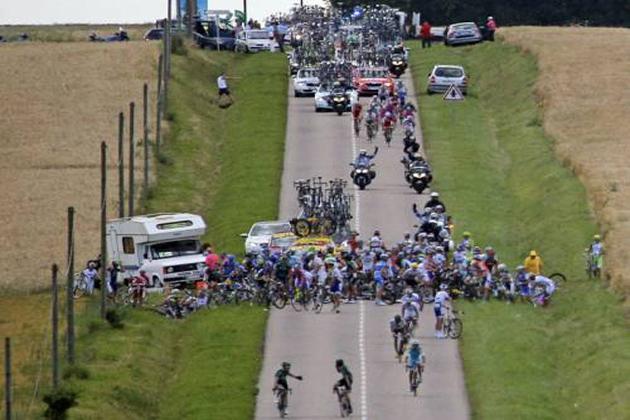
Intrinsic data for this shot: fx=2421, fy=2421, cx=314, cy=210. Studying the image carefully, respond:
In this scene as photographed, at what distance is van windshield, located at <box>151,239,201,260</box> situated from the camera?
77812 mm

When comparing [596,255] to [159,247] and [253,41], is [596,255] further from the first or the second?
[253,41]

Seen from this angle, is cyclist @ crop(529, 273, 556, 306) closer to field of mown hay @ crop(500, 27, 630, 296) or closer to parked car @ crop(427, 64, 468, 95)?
field of mown hay @ crop(500, 27, 630, 296)

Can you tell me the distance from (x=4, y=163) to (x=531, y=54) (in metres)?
30.3

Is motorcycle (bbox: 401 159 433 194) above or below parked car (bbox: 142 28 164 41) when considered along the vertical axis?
above

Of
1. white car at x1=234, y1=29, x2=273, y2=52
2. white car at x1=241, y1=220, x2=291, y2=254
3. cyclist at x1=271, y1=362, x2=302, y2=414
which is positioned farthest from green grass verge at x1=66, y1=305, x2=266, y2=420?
white car at x1=234, y1=29, x2=273, y2=52

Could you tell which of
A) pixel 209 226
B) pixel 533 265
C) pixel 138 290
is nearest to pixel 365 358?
pixel 533 265

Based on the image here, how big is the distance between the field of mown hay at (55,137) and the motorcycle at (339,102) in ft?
30.2

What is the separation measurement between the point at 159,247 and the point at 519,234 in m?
13.2

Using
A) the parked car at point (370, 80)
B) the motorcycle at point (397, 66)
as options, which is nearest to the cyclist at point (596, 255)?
the parked car at point (370, 80)

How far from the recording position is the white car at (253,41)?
132000mm

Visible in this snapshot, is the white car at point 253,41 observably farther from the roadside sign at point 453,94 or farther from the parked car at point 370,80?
A: the roadside sign at point 453,94

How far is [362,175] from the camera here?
90.0 metres

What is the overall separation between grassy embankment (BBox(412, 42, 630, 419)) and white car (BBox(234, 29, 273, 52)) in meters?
9.36

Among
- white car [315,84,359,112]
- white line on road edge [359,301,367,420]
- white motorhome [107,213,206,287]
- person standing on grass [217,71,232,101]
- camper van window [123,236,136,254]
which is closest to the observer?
white line on road edge [359,301,367,420]
